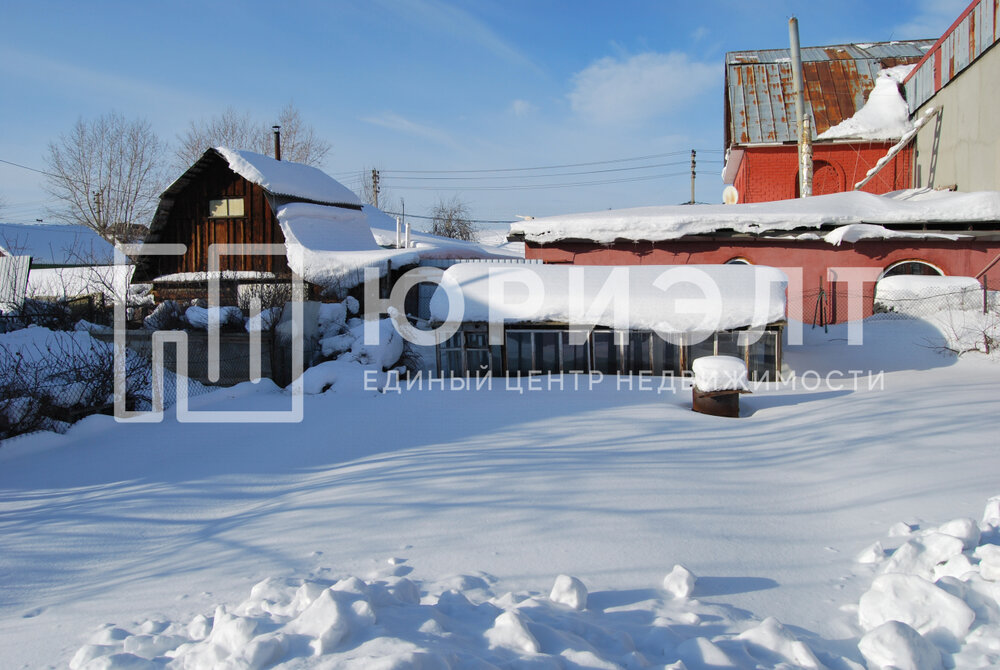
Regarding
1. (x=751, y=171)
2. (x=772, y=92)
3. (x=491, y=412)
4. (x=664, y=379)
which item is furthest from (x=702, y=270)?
(x=772, y=92)

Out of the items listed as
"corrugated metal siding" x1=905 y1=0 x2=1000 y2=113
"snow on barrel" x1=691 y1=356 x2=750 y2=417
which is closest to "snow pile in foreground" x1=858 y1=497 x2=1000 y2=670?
"snow on barrel" x1=691 y1=356 x2=750 y2=417

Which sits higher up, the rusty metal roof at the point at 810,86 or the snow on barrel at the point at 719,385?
the rusty metal roof at the point at 810,86

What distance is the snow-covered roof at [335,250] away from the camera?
15.7 metres

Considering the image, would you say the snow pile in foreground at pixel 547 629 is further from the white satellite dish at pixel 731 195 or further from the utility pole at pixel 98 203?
the utility pole at pixel 98 203

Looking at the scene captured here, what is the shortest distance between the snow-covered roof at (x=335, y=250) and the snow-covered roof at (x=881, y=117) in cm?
1289

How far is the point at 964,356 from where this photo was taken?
11141 millimetres

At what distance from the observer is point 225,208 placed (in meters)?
19.3

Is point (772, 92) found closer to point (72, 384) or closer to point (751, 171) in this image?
point (751, 171)

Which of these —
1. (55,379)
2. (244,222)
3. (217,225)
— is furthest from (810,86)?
(55,379)

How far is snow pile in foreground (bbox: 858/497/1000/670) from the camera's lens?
2.71 metres

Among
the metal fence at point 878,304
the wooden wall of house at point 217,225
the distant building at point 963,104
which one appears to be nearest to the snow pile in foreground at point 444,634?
Result: the metal fence at point 878,304

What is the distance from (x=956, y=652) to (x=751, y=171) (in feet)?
70.0

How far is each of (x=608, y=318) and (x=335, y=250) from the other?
1029cm

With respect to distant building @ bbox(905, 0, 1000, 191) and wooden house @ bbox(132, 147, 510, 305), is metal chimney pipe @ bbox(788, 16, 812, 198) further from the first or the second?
wooden house @ bbox(132, 147, 510, 305)
